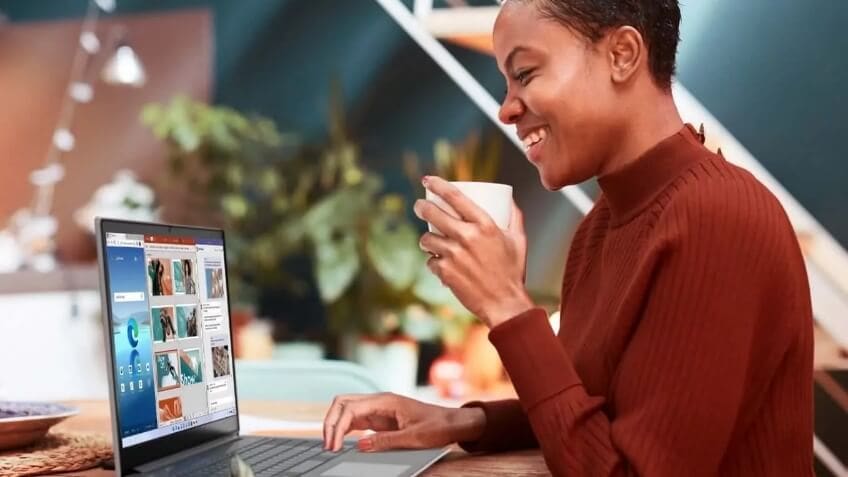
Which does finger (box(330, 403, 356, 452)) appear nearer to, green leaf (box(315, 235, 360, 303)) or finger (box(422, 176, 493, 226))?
finger (box(422, 176, 493, 226))

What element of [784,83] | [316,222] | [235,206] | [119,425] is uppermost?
[784,83]

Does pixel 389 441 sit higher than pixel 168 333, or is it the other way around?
pixel 168 333

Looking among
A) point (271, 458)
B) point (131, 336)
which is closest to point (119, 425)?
point (131, 336)

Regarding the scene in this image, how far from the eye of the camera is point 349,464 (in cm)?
106

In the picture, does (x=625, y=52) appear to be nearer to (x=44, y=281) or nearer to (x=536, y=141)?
(x=536, y=141)

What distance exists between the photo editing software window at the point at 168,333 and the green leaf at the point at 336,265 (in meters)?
2.01

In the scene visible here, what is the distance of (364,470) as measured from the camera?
3.36 feet

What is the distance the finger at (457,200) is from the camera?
37.2 inches

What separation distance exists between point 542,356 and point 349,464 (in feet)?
0.95

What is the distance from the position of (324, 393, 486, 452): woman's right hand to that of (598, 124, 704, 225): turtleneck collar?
36 centimetres

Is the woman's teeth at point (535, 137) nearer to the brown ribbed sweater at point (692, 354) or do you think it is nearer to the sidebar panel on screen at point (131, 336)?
the brown ribbed sweater at point (692, 354)

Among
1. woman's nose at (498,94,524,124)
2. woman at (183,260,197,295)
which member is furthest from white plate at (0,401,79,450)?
woman's nose at (498,94,524,124)

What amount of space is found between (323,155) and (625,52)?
2.50 m

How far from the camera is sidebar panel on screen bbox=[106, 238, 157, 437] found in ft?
3.17
